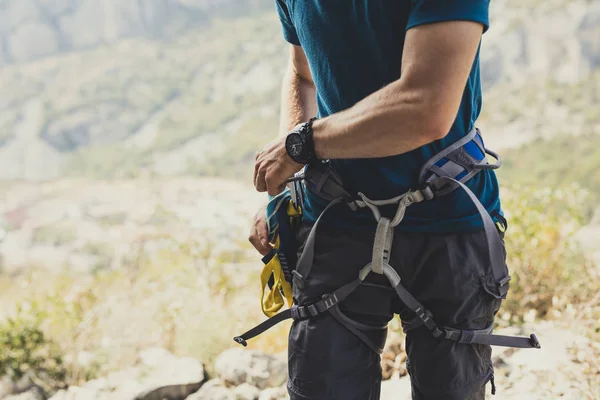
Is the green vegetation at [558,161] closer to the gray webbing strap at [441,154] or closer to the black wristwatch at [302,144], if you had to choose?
the gray webbing strap at [441,154]

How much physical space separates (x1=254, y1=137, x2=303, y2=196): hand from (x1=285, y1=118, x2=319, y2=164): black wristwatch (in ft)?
0.07

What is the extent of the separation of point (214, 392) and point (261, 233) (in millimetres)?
1285

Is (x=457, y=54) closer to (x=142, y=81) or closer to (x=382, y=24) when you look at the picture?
(x=382, y=24)

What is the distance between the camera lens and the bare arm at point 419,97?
0.85m

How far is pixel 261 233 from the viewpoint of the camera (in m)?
1.30

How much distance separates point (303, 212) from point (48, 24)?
6179 cm

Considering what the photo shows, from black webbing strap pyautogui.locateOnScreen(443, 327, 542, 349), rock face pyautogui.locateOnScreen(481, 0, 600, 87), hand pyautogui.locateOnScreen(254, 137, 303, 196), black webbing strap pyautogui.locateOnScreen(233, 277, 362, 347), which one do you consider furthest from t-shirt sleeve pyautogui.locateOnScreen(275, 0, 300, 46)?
rock face pyautogui.locateOnScreen(481, 0, 600, 87)

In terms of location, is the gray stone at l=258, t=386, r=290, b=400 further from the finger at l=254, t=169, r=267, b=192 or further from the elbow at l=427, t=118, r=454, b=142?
the elbow at l=427, t=118, r=454, b=142

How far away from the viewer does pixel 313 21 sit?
104cm

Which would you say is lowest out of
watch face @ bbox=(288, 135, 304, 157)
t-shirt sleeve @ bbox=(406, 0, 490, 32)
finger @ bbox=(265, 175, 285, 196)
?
finger @ bbox=(265, 175, 285, 196)

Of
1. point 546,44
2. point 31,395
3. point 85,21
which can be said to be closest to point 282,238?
point 31,395

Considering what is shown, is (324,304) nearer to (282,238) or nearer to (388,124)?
(282,238)

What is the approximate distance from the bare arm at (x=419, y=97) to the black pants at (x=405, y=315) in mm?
237

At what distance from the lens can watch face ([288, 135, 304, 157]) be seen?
1023 millimetres
